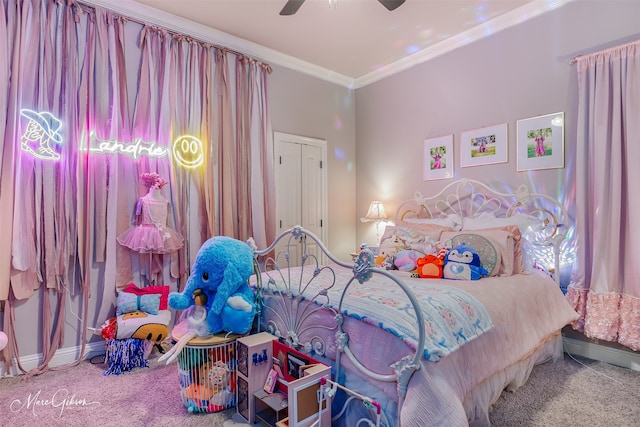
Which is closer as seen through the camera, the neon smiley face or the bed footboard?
the bed footboard

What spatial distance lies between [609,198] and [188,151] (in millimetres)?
3410

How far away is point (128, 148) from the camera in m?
2.93

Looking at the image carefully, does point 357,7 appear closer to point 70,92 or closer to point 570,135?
point 570,135

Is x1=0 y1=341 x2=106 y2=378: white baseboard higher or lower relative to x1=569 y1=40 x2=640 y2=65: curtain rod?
lower

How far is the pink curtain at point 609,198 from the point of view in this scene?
2.46 meters

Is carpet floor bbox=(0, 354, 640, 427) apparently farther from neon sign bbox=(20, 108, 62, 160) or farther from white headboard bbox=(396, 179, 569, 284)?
neon sign bbox=(20, 108, 62, 160)

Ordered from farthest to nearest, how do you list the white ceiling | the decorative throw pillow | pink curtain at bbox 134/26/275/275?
pink curtain at bbox 134/26/275/275 < the white ceiling < the decorative throw pillow

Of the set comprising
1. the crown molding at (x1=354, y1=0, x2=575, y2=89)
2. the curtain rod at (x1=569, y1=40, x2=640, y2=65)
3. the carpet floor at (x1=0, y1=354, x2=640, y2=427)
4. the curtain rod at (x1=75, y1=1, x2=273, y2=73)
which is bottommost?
the carpet floor at (x1=0, y1=354, x2=640, y2=427)

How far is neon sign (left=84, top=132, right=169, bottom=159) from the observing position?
2781 mm

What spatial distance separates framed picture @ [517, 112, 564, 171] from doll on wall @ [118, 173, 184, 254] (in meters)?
3.10

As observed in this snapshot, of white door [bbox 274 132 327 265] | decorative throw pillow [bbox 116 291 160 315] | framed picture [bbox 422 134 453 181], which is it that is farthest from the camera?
white door [bbox 274 132 327 265]

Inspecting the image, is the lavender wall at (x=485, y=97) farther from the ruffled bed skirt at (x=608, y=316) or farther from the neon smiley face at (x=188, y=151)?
the neon smiley face at (x=188, y=151)

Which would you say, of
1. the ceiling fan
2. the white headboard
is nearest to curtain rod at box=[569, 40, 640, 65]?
the white headboard

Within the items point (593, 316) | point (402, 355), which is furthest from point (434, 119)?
point (402, 355)
